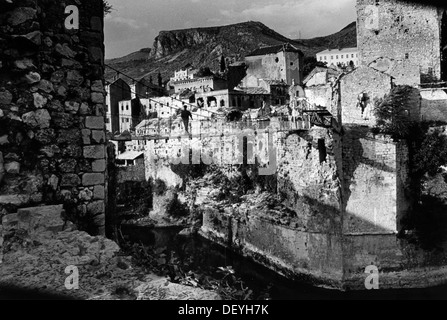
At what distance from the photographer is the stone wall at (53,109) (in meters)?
4.16

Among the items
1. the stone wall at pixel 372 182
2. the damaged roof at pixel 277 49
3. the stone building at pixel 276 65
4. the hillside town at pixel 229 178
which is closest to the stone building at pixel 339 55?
the damaged roof at pixel 277 49

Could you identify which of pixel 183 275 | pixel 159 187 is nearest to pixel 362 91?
pixel 183 275

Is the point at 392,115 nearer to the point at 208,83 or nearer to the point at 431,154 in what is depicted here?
the point at 431,154

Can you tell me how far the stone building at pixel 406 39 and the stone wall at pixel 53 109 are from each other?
17216mm

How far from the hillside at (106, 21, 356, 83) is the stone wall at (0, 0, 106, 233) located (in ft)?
241

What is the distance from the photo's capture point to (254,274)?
19.0 metres

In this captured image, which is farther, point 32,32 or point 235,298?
point 32,32

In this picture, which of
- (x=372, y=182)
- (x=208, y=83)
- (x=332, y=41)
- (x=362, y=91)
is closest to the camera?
(x=372, y=182)

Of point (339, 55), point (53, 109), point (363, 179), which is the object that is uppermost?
point (339, 55)

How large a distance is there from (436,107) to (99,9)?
632 inches

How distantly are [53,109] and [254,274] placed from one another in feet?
52.5
